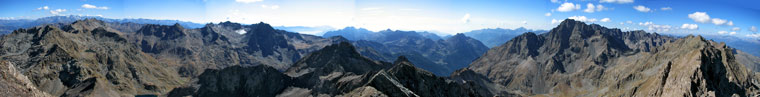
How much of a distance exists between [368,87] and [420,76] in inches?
1310

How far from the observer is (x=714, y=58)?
610 feet


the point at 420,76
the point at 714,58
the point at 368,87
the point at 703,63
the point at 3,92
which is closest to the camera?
the point at 3,92

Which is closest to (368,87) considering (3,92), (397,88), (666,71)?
(397,88)

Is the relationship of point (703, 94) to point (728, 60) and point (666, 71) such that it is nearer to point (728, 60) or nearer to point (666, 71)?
point (666, 71)

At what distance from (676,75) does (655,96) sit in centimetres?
1165

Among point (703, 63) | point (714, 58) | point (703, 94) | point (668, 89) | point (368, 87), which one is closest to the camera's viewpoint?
point (368, 87)

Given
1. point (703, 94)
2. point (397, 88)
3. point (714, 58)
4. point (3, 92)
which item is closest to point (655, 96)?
point (703, 94)

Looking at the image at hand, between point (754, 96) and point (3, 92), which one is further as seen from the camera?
point (754, 96)

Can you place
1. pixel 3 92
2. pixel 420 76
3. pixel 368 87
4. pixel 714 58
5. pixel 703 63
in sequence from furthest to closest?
pixel 714 58 < pixel 703 63 < pixel 420 76 < pixel 368 87 < pixel 3 92

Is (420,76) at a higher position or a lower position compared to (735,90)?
higher

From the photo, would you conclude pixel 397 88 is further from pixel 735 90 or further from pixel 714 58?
pixel 714 58

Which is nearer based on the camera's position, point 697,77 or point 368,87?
point 368,87

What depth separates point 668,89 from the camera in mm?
159500

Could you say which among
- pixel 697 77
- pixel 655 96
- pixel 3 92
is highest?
pixel 3 92
